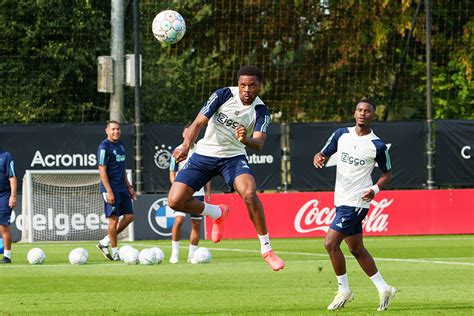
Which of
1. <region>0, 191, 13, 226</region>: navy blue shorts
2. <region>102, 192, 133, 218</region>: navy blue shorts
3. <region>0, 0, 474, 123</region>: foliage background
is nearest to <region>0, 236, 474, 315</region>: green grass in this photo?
<region>0, 191, 13, 226</region>: navy blue shorts

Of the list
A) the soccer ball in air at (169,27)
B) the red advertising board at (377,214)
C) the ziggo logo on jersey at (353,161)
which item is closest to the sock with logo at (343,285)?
the ziggo logo on jersey at (353,161)

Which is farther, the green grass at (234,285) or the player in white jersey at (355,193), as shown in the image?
the player in white jersey at (355,193)

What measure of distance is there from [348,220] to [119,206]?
8417 mm

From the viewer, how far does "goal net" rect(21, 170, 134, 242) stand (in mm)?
25028

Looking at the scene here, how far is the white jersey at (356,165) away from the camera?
12.1 meters

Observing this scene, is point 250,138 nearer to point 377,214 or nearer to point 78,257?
point 78,257

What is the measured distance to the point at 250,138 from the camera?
12227 mm

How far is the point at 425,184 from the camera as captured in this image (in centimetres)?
2653

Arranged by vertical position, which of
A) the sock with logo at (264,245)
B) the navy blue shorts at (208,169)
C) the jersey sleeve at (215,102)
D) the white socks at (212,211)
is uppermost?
the jersey sleeve at (215,102)

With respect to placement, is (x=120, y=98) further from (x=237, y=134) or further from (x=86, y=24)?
(x=237, y=134)

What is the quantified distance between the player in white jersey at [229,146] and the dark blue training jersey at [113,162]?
21.8 ft

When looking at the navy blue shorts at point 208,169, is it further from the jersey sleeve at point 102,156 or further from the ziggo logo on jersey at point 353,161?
the jersey sleeve at point 102,156

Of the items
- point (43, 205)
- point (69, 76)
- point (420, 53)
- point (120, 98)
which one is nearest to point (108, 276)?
point (43, 205)

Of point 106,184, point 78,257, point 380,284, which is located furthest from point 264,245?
point 106,184
